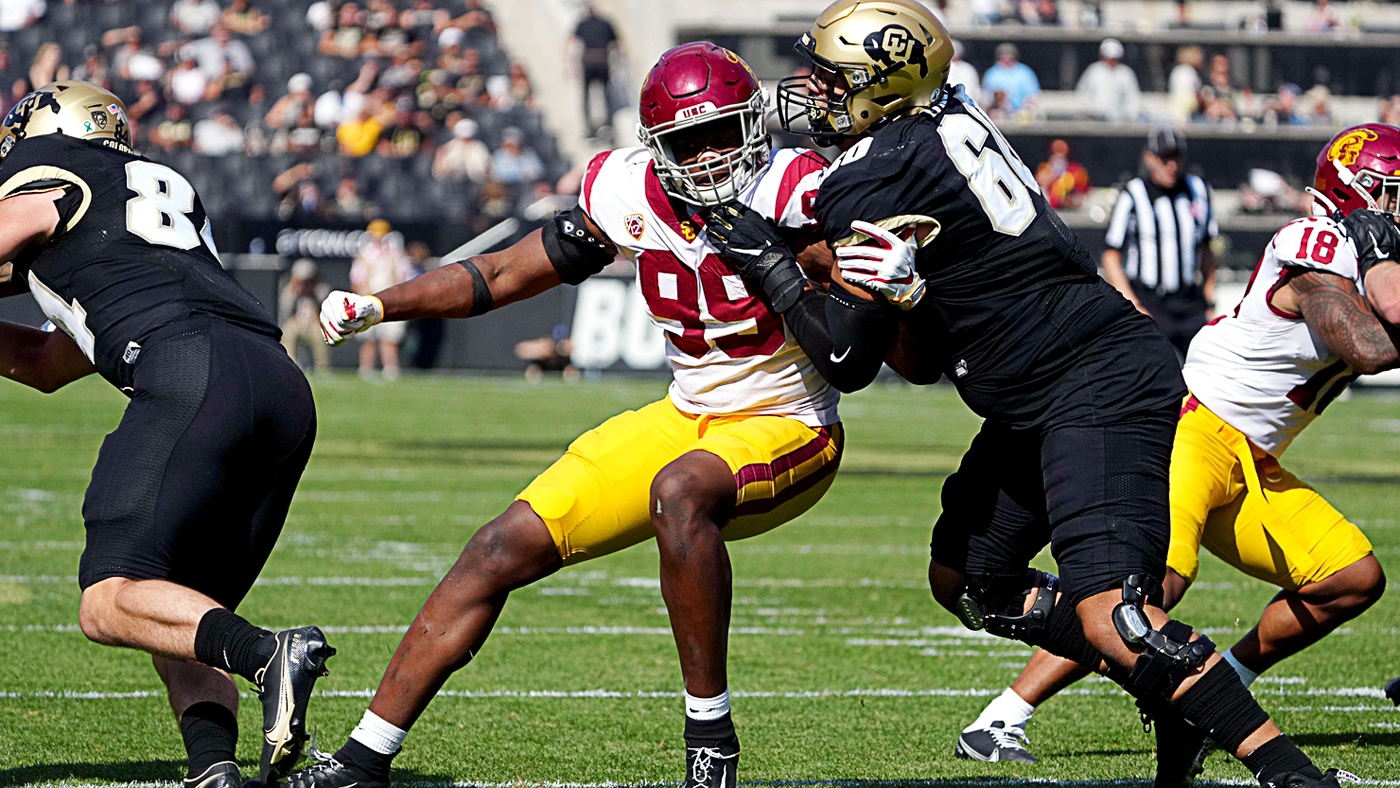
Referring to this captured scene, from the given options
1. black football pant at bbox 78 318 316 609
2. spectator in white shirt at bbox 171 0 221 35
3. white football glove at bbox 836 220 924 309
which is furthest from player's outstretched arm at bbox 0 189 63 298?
spectator in white shirt at bbox 171 0 221 35

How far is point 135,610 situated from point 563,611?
3.25 m

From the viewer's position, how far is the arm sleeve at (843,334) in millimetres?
3670

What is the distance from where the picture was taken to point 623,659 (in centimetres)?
579

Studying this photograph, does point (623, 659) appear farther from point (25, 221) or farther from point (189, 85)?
point (189, 85)

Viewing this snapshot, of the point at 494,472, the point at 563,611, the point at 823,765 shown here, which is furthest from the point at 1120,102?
the point at 823,765

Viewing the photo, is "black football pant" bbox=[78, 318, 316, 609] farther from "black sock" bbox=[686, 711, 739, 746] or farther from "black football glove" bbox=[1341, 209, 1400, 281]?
"black football glove" bbox=[1341, 209, 1400, 281]

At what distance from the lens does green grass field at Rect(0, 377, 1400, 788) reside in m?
4.44

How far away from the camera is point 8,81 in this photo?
23047mm

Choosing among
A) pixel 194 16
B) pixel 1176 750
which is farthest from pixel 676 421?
pixel 194 16

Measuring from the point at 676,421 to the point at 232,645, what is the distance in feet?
3.80

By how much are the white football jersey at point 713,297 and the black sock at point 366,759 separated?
1.03 m

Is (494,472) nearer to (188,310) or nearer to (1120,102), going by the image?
(188,310)

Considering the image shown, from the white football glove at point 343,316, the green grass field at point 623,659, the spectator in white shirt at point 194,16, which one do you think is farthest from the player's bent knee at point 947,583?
the spectator in white shirt at point 194,16

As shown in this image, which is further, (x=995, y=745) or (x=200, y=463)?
(x=995, y=745)
